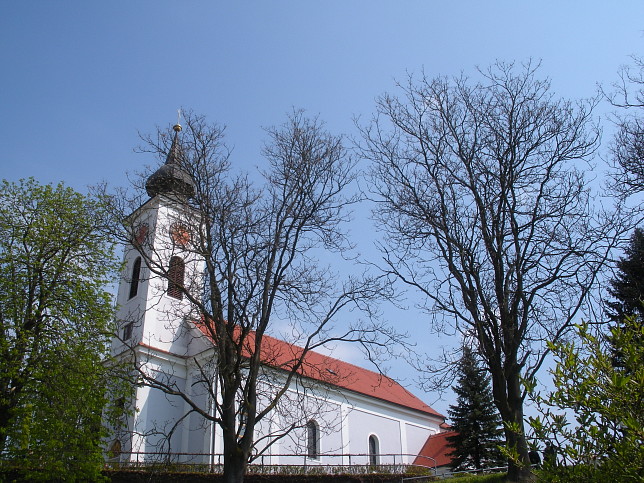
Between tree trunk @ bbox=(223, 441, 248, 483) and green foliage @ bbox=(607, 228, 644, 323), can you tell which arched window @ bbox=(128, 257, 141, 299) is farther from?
green foliage @ bbox=(607, 228, 644, 323)

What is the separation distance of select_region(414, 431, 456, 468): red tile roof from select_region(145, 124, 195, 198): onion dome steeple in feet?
81.8

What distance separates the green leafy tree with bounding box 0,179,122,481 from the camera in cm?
1516

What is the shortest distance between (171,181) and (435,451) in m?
27.7

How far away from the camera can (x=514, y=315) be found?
11047 mm

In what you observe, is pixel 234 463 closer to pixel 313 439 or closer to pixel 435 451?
pixel 313 439

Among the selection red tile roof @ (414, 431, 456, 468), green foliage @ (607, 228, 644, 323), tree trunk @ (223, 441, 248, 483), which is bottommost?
tree trunk @ (223, 441, 248, 483)

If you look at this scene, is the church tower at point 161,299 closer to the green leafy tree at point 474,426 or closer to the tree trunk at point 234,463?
the tree trunk at point 234,463

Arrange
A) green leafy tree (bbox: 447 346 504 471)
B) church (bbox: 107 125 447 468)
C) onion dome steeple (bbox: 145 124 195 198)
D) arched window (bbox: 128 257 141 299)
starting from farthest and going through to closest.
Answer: arched window (bbox: 128 257 141 299) < green leafy tree (bbox: 447 346 504 471) < church (bbox: 107 125 447 468) < onion dome steeple (bbox: 145 124 195 198)

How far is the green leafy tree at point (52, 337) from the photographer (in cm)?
1516

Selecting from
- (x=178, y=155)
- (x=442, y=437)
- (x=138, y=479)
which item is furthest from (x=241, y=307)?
(x=442, y=437)

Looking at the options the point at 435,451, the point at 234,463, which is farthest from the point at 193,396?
the point at 435,451

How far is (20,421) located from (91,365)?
228 centimetres

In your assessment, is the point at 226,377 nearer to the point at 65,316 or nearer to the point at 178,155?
the point at 178,155

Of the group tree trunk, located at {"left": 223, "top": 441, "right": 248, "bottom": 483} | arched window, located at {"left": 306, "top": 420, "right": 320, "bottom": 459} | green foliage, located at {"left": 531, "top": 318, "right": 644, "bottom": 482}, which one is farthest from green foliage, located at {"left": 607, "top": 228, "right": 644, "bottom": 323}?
arched window, located at {"left": 306, "top": 420, "right": 320, "bottom": 459}
